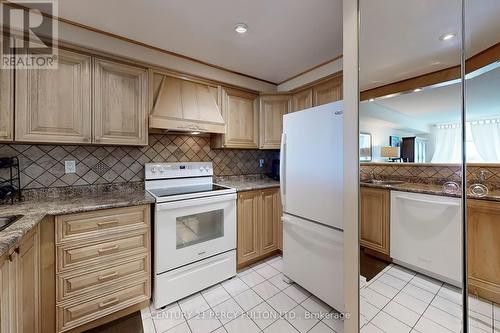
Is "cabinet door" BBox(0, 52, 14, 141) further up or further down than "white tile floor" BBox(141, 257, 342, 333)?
further up

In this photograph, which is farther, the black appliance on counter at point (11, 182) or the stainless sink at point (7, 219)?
the black appliance on counter at point (11, 182)

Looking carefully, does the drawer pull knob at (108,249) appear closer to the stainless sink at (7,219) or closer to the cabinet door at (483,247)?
the stainless sink at (7,219)

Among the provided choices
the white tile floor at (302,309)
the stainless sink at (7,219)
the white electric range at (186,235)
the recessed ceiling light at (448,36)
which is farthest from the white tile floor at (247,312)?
the recessed ceiling light at (448,36)

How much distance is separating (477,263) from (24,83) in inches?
117

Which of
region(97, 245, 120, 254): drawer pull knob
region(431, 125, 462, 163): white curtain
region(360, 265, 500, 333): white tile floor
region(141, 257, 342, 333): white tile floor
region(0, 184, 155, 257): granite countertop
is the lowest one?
region(141, 257, 342, 333): white tile floor

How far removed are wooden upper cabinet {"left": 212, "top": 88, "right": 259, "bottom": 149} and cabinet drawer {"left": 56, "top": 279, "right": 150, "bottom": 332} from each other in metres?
1.65

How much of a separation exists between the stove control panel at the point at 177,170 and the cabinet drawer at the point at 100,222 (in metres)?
0.61

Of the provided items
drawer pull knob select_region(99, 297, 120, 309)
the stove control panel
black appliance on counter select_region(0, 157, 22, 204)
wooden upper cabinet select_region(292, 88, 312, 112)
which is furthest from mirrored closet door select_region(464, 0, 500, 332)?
black appliance on counter select_region(0, 157, 22, 204)

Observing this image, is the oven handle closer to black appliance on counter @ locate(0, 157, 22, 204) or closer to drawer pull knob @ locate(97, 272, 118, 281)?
drawer pull knob @ locate(97, 272, 118, 281)

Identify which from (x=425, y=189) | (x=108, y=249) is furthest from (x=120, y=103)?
(x=425, y=189)

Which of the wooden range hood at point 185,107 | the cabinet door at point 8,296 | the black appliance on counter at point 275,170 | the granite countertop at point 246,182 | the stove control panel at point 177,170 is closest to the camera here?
the cabinet door at point 8,296

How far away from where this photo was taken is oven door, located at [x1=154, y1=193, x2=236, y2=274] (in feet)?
5.73

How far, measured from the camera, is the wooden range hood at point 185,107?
2018 millimetres

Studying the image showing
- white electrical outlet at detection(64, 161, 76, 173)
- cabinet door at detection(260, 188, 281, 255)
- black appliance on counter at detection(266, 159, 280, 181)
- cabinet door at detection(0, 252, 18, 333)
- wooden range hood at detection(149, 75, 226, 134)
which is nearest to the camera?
cabinet door at detection(0, 252, 18, 333)
